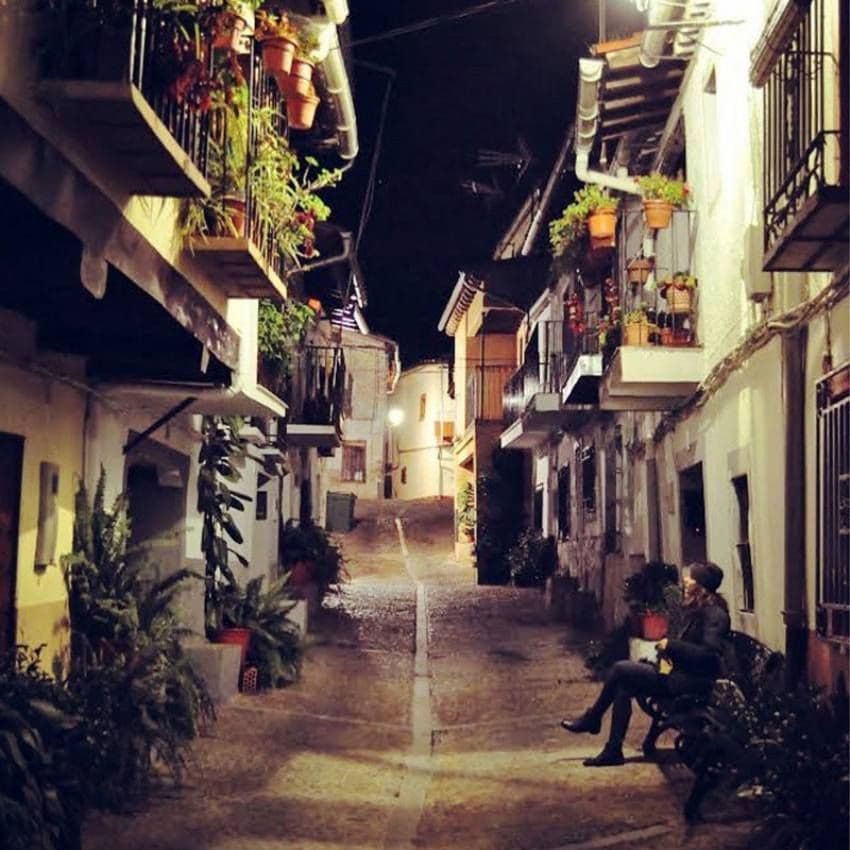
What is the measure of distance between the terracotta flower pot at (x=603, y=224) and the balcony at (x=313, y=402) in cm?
772

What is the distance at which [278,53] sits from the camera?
8812 millimetres

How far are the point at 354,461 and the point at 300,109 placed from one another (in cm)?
4815

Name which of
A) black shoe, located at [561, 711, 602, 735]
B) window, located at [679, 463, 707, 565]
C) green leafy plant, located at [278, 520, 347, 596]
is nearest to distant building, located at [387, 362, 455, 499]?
green leafy plant, located at [278, 520, 347, 596]

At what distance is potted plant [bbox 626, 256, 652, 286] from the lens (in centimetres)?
1396

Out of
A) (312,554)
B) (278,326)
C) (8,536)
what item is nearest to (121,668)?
(8,536)

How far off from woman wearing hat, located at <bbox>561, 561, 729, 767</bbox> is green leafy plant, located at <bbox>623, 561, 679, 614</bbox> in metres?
3.97

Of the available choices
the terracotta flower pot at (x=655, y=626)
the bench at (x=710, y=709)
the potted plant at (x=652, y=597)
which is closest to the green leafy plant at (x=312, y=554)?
the potted plant at (x=652, y=597)

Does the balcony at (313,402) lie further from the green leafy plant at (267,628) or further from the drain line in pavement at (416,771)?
the green leafy plant at (267,628)

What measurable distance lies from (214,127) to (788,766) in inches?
221

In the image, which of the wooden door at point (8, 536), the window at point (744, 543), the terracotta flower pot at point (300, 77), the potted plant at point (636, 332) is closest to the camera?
the wooden door at point (8, 536)

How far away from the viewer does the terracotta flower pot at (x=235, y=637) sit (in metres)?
13.1

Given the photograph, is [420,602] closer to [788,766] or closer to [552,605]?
[552,605]

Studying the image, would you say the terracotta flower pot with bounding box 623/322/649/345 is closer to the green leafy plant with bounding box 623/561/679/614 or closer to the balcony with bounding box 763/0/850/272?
the green leafy plant with bounding box 623/561/679/614

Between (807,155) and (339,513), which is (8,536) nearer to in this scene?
(807,155)
